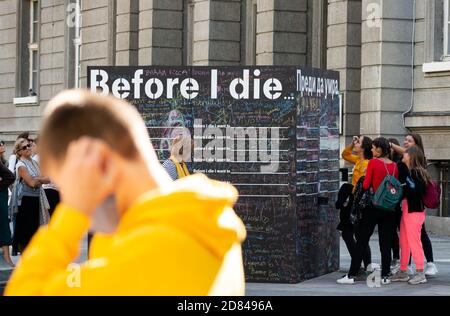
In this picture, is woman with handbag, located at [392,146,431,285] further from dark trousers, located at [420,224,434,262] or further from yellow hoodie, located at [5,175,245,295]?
yellow hoodie, located at [5,175,245,295]

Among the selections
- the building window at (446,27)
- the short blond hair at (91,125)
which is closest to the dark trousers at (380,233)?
the building window at (446,27)

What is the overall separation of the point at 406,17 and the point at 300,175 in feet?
31.4

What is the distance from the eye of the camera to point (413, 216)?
13969mm

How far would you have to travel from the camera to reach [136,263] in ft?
7.06

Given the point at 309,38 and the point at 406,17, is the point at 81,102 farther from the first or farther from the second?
the point at 309,38

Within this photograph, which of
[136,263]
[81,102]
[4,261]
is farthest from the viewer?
[4,261]

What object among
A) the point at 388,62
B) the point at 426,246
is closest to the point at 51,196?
the point at 426,246

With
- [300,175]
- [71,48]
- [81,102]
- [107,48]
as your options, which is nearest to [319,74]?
[300,175]

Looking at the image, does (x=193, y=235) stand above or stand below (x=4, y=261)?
above

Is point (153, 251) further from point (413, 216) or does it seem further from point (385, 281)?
point (413, 216)

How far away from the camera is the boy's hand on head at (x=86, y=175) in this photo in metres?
2.24

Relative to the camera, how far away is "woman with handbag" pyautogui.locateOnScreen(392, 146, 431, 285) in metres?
13.9

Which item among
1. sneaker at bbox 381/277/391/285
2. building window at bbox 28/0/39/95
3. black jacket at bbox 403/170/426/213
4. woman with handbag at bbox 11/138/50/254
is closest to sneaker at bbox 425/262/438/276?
black jacket at bbox 403/170/426/213

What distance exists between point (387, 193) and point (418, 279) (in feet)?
3.45
